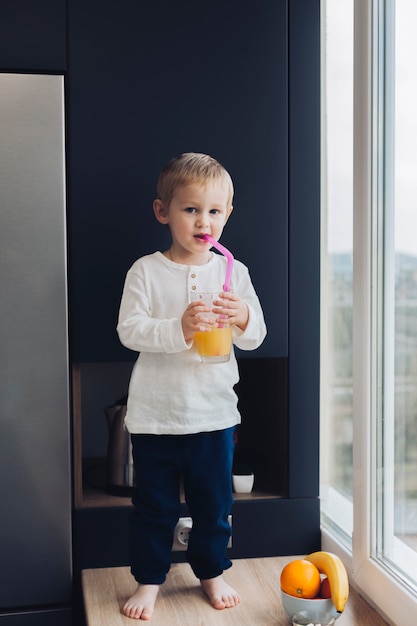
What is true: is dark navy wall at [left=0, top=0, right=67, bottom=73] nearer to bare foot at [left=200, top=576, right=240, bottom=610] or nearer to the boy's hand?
the boy's hand

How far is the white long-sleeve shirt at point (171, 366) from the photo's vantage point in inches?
67.7

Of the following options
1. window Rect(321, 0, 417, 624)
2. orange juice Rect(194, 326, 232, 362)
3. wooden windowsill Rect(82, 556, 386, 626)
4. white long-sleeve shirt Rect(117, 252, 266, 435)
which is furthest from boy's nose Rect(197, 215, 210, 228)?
wooden windowsill Rect(82, 556, 386, 626)

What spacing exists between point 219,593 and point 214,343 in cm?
58

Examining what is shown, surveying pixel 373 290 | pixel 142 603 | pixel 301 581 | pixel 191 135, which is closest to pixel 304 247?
pixel 373 290

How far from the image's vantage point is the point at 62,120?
187 cm

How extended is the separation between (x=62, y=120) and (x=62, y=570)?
1.07 meters

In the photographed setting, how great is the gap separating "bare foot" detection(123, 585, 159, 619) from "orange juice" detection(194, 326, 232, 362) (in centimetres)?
55

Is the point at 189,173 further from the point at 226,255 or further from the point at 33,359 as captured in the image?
the point at 33,359

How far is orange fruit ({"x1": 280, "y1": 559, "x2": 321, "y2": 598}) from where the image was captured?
5.25ft

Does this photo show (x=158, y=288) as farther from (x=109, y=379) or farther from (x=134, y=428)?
(x=109, y=379)

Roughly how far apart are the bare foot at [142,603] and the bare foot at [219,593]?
0.12 meters

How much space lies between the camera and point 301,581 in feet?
5.25

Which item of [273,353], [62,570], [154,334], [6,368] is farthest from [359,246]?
[62,570]

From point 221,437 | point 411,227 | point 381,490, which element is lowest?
point 381,490
